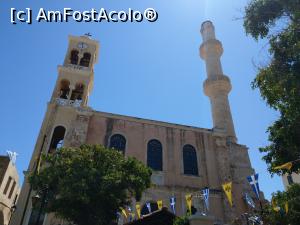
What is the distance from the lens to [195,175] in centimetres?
2006

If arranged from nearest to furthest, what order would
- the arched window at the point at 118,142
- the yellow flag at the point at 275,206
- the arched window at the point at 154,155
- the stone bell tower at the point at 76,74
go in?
the yellow flag at the point at 275,206 → the arched window at the point at 154,155 → the arched window at the point at 118,142 → the stone bell tower at the point at 76,74

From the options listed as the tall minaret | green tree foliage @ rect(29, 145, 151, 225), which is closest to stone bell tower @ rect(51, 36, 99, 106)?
green tree foliage @ rect(29, 145, 151, 225)

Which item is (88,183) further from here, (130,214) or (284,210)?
(284,210)

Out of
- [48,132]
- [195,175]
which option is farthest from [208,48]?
[48,132]

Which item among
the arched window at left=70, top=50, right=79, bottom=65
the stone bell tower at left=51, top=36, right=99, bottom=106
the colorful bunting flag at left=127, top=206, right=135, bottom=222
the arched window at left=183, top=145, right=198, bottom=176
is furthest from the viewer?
the arched window at left=70, top=50, right=79, bottom=65

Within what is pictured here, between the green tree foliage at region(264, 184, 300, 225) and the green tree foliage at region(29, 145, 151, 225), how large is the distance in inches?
261

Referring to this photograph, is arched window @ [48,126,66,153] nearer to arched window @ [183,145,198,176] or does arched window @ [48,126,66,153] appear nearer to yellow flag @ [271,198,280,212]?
arched window @ [183,145,198,176]

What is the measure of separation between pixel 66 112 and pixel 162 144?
7.06m

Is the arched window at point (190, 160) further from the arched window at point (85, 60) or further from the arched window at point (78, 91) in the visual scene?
the arched window at point (85, 60)

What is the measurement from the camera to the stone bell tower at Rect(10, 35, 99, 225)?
16500 mm

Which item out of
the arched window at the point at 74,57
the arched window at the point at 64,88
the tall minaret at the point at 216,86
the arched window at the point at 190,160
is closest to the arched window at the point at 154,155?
the arched window at the point at 190,160

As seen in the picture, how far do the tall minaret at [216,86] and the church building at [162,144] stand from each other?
0.18 meters

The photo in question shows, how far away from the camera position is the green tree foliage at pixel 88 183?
1243 centimetres

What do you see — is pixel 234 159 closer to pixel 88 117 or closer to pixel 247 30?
pixel 88 117
